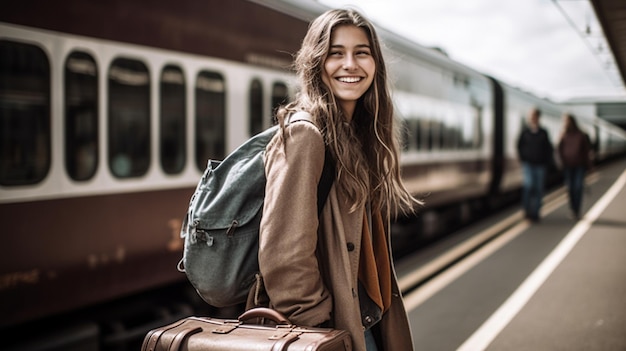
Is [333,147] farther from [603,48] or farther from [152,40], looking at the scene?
[603,48]

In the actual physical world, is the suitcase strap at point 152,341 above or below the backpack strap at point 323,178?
below

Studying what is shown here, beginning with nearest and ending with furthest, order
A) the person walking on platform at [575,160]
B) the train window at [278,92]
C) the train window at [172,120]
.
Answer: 1. the train window at [172,120]
2. the train window at [278,92]
3. the person walking on platform at [575,160]

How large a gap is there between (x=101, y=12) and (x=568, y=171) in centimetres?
1006

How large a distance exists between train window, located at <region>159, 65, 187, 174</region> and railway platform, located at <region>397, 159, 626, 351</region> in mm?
2254

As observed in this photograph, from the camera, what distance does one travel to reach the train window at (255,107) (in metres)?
6.22

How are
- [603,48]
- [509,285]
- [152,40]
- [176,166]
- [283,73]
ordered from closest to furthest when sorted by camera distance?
[152,40] < [176,166] < [283,73] < [509,285] < [603,48]

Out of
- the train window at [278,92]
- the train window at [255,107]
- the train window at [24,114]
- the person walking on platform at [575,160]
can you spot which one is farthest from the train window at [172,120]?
the person walking on platform at [575,160]

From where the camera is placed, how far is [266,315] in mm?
2123

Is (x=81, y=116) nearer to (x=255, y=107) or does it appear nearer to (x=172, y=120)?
(x=172, y=120)

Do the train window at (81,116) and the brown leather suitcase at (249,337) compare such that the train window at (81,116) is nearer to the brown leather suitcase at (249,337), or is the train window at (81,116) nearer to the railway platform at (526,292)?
the brown leather suitcase at (249,337)

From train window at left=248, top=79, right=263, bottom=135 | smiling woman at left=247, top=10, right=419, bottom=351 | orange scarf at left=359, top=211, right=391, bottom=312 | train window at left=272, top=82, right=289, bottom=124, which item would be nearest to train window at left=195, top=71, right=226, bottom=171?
train window at left=248, top=79, right=263, bottom=135

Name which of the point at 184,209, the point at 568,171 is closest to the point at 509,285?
the point at 184,209

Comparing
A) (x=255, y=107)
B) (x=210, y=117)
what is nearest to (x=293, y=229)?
(x=210, y=117)

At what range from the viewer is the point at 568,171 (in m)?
12.8
